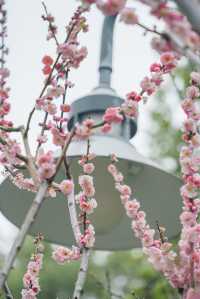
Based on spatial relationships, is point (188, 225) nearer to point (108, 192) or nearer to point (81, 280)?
point (81, 280)

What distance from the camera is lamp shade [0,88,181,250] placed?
2.08 metres

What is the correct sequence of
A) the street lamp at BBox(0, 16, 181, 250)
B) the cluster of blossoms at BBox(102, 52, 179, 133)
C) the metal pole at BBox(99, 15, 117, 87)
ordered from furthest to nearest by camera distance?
1. the metal pole at BBox(99, 15, 117, 87)
2. the street lamp at BBox(0, 16, 181, 250)
3. the cluster of blossoms at BBox(102, 52, 179, 133)

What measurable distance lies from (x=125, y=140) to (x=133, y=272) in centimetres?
826

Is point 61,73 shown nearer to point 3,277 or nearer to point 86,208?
point 86,208

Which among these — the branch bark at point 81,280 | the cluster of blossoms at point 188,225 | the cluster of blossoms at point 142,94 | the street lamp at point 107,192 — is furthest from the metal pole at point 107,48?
the branch bark at point 81,280

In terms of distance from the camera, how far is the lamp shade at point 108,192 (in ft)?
→ 6.81

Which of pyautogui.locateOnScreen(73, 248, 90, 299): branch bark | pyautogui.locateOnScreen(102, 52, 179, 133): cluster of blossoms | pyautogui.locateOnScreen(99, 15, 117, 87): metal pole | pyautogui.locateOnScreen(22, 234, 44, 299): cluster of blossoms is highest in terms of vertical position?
pyautogui.locateOnScreen(99, 15, 117, 87): metal pole

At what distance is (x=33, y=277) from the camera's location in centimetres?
196

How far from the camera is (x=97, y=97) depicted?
2.23 meters

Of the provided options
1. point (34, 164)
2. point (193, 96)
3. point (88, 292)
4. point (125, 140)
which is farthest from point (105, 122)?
point (88, 292)

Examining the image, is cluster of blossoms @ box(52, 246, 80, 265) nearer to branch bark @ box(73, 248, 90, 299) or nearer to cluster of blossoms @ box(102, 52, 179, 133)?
branch bark @ box(73, 248, 90, 299)

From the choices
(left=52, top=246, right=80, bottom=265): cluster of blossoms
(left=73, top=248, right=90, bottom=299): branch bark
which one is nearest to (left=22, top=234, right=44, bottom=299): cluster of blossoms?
(left=52, top=246, right=80, bottom=265): cluster of blossoms

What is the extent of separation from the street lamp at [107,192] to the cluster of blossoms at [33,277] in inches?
9.7

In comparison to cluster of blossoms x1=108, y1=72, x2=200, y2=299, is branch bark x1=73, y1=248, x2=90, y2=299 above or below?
below
